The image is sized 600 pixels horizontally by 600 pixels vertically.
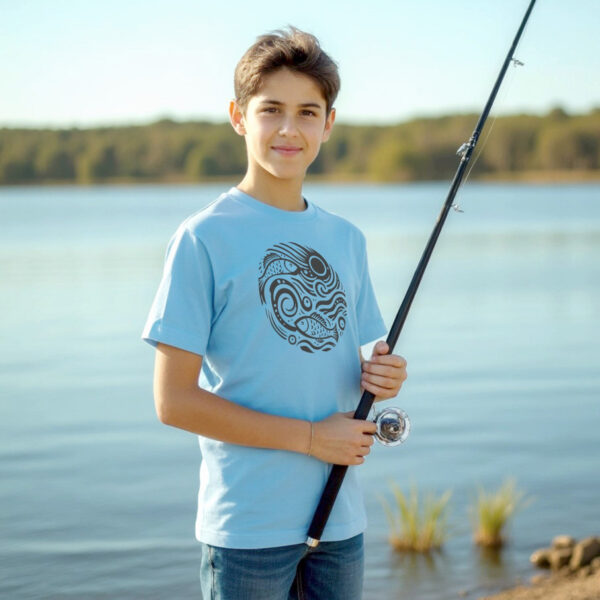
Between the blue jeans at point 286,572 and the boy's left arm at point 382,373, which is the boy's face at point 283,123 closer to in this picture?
the boy's left arm at point 382,373

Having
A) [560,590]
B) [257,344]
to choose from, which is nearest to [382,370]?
[257,344]

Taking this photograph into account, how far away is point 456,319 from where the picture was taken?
48.9ft

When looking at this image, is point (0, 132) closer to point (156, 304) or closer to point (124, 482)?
point (124, 482)

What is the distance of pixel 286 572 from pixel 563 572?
3.31m

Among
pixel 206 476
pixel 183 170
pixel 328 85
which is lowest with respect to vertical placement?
pixel 183 170

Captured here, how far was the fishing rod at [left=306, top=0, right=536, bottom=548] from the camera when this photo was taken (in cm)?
205

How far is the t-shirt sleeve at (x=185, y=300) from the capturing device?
1.98 m

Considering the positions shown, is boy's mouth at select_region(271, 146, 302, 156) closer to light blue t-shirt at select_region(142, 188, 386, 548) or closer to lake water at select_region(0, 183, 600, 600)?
light blue t-shirt at select_region(142, 188, 386, 548)

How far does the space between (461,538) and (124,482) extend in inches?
105

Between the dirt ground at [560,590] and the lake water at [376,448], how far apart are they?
225 millimetres

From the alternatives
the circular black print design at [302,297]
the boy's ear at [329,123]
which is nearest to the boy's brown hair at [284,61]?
the boy's ear at [329,123]

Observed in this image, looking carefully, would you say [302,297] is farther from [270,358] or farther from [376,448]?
[376,448]

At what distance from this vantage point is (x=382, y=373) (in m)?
2.17

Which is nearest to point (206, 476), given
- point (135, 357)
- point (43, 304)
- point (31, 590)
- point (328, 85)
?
point (328, 85)
